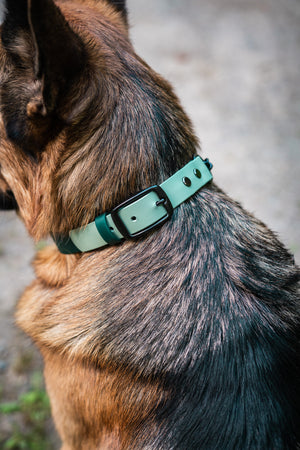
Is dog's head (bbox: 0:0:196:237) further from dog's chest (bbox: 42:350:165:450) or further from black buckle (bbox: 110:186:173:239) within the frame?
dog's chest (bbox: 42:350:165:450)

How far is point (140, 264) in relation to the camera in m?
1.40

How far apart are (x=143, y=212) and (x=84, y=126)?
36 centimetres

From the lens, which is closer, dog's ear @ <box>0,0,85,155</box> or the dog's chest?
dog's ear @ <box>0,0,85,155</box>

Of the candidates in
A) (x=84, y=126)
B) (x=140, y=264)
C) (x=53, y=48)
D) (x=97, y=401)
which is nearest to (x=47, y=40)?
(x=53, y=48)

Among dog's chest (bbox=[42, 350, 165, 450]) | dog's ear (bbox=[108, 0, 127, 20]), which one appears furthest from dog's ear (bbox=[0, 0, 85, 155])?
dog's chest (bbox=[42, 350, 165, 450])

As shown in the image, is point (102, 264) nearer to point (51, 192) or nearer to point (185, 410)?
point (51, 192)

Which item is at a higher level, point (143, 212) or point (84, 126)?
point (84, 126)

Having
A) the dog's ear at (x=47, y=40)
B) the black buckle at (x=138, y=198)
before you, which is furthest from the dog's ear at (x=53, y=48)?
the black buckle at (x=138, y=198)

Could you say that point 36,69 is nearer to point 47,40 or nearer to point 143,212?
point 47,40

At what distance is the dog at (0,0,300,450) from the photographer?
1.27 meters

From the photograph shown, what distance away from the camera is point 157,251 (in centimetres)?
140

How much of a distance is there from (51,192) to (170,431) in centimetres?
90

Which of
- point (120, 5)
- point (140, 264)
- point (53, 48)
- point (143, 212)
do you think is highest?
point (120, 5)

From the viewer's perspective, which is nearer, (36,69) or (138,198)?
(36,69)
